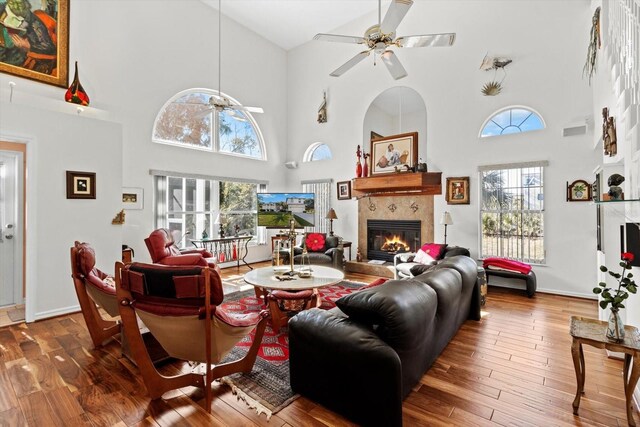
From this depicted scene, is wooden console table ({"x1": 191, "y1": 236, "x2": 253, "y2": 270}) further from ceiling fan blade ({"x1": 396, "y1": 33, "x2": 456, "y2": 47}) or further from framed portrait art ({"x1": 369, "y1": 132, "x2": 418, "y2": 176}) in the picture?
ceiling fan blade ({"x1": 396, "y1": 33, "x2": 456, "y2": 47})

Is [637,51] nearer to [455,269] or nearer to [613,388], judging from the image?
[455,269]

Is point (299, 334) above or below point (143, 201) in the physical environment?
below

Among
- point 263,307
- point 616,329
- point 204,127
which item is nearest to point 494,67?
point 616,329

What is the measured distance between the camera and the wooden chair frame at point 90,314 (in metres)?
2.68

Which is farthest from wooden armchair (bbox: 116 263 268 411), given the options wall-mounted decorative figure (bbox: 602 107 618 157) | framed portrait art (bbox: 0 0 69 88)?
framed portrait art (bbox: 0 0 69 88)

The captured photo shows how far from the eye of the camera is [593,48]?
3.94 meters

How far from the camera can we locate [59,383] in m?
2.25

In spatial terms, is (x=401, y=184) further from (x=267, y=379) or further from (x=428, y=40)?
(x=267, y=379)

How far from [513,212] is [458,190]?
0.95 metres

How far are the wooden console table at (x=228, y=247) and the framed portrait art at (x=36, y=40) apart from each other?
11.3 feet

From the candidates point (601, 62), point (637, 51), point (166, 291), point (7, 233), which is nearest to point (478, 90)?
point (601, 62)

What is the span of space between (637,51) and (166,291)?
131 inches

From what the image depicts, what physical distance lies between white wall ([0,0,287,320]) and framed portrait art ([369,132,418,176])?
2830mm

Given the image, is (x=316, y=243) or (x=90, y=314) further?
(x=316, y=243)
